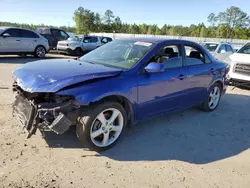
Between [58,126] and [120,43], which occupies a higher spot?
[120,43]

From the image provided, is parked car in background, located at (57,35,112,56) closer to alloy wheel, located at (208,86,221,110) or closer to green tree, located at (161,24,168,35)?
alloy wheel, located at (208,86,221,110)

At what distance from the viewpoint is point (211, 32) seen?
60.0m

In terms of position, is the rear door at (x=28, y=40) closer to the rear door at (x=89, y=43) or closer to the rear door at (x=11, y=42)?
the rear door at (x=11, y=42)

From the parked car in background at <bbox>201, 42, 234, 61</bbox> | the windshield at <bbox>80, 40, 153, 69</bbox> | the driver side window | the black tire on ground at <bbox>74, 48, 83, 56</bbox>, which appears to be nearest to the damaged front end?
the windshield at <bbox>80, 40, 153, 69</bbox>

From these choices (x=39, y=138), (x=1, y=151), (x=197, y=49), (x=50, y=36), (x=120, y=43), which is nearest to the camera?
(x=1, y=151)

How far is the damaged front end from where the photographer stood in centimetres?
328

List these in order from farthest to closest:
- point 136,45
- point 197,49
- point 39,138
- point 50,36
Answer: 1. point 50,36
2. point 197,49
3. point 136,45
4. point 39,138

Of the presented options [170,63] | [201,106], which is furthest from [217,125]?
[170,63]

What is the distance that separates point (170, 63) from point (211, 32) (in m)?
60.4

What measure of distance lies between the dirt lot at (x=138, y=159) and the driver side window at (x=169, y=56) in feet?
3.88

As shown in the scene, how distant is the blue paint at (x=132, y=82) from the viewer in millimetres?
3352

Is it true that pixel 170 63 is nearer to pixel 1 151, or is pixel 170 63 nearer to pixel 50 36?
pixel 1 151

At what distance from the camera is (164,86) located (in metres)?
4.40

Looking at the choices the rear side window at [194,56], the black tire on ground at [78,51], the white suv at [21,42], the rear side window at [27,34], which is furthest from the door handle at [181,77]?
the black tire on ground at [78,51]
